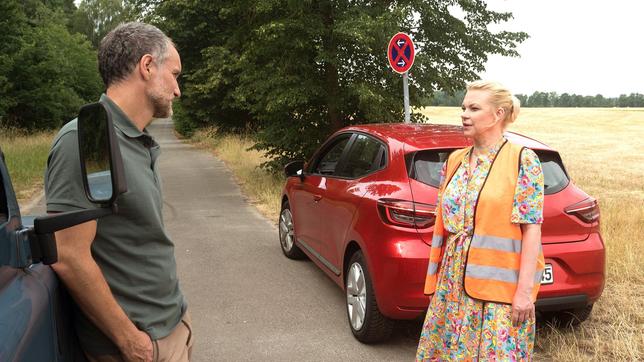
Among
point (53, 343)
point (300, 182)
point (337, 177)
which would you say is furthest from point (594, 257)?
point (53, 343)

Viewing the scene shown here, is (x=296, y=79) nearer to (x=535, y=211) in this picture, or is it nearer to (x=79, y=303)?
(x=535, y=211)

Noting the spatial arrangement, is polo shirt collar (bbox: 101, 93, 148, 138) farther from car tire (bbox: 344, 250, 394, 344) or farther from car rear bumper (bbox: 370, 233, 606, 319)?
car tire (bbox: 344, 250, 394, 344)

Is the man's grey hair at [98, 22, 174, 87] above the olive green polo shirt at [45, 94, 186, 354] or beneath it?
above

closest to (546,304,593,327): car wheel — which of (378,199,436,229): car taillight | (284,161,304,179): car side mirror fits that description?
(378,199,436,229): car taillight

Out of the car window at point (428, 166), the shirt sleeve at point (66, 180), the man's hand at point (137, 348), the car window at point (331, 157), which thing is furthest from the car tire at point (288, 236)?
the shirt sleeve at point (66, 180)

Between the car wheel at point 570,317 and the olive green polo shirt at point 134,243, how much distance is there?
137 inches

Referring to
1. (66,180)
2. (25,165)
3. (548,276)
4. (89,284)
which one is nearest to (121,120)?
(66,180)

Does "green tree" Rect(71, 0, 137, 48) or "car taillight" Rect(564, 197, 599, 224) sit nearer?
"car taillight" Rect(564, 197, 599, 224)

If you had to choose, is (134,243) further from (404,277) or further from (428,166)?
(428,166)

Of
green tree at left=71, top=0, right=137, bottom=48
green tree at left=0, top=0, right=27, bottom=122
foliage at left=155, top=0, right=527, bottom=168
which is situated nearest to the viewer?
foliage at left=155, top=0, right=527, bottom=168

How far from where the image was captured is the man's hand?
170cm

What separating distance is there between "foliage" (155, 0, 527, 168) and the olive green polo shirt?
Answer: 869 centimetres

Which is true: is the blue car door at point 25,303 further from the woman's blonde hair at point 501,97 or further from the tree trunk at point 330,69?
the tree trunk at point 330,69

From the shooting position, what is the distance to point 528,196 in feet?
8.13
